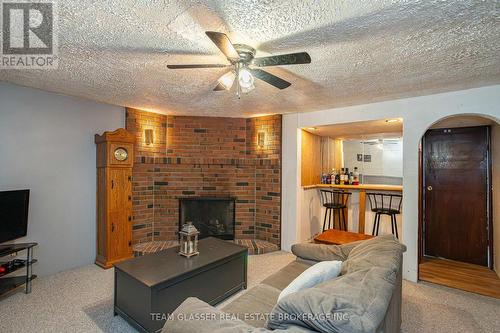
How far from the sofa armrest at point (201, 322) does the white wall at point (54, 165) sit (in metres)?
2.78

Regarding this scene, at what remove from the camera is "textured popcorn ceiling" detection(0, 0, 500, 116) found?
1440 mm

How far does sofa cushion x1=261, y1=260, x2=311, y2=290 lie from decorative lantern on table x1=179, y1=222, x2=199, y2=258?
2.60 ft

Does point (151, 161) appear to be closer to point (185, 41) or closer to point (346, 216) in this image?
point (185, 41)

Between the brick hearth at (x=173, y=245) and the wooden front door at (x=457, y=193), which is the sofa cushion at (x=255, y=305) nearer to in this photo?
the brick hearth at (x=173, y=245)

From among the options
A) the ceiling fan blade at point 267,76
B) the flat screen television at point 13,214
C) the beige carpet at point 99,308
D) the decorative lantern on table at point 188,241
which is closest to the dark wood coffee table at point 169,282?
the decorative lantern on table at point 188,241

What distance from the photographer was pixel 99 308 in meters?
2.37

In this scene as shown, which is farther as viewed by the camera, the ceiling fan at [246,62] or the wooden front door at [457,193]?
the wooden front door at [457,193]

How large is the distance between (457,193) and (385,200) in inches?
38.9

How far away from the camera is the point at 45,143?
3.06 metres

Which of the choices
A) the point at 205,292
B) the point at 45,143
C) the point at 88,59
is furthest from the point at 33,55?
the point at 205,292

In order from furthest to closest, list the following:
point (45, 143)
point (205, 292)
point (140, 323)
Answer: point (45, 143) < point (205, 292) < point (140, 323)

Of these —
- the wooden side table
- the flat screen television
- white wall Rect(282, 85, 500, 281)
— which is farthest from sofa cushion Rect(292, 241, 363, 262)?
the flat screen television

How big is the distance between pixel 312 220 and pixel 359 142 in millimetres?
2044

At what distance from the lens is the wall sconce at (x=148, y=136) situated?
13.1 feet
